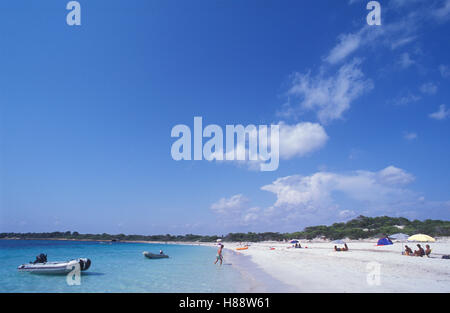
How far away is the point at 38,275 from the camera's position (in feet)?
59.2

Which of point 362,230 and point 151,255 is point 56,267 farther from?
Answer: point 362,230

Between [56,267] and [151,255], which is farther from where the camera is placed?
[151,255]

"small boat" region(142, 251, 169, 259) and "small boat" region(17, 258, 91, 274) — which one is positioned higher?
"small boat" region(17, 258, 91, 274)

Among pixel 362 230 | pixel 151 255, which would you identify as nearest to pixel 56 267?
pixel 151 255

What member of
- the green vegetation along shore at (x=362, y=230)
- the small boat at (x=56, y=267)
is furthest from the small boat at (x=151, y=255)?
the green vegetation along shore at (x=362, y=230)

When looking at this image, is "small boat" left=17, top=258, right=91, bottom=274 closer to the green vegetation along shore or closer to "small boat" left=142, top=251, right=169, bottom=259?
"small boat" left=142, top=251, right=169, bottom=259

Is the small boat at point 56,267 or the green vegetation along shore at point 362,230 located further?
the green vegetation along shore at point 362,230

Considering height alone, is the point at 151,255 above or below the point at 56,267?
below

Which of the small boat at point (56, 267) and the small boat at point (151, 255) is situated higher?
the small boat at point (56, 267)

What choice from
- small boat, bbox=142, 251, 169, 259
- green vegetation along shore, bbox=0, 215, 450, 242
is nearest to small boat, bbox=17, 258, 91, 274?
small boat, bbox=142, 251, 169, 259

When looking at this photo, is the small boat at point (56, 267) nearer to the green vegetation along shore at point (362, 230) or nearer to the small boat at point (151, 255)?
the small boat at point (151, 255)
